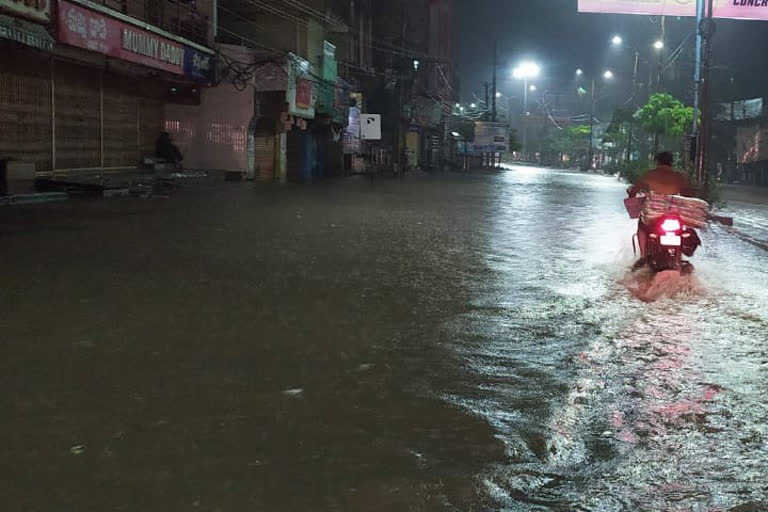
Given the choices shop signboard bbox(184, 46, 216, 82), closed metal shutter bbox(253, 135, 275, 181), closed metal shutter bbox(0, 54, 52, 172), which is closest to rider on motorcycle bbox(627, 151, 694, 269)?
closed metal shutter bbox(0, 54, 52, 172)

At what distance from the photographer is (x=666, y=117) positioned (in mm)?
37531

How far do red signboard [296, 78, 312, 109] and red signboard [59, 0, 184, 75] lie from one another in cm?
873

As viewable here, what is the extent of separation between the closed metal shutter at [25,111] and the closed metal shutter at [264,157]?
13404 mm

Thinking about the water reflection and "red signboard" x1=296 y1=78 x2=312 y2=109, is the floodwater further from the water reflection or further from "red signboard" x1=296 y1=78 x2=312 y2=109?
"red signboard" x1=296 y1=78 x2=312 y2=109

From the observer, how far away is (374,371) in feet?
17.3

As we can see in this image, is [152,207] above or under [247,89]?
under

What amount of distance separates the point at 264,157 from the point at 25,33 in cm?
1804

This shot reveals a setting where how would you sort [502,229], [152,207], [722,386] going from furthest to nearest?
1. [152,207]
2. [502,229]
3. [722,386]

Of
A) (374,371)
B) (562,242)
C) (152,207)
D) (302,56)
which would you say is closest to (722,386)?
(374,371)

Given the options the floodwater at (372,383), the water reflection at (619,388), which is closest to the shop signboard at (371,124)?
the floodwater at (372,383)

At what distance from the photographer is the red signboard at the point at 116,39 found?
17.3 meters

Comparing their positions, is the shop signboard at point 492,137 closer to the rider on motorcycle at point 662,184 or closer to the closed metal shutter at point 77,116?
the closed metal shutter at point 77,116

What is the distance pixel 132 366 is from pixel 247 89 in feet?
82.3

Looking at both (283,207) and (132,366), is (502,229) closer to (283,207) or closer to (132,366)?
(283,207)
